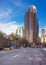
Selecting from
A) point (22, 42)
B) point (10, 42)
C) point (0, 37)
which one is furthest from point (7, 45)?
point (22, 42)

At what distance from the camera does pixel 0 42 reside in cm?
10062

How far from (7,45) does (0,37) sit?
14.1 metres

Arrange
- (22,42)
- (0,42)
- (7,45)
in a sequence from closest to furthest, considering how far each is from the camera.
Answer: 1. (0,42)
2. (7,45)
3. (22,42)

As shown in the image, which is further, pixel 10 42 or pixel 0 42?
pixel 10 42

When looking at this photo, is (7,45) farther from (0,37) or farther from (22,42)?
(22,42)

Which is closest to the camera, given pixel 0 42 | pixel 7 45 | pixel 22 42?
pixel 0 42

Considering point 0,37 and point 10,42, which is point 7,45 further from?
point 0,37

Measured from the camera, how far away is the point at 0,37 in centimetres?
10306

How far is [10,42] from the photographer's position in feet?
395

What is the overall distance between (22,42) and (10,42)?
60.1m

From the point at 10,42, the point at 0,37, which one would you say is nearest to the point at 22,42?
the point at 10,42

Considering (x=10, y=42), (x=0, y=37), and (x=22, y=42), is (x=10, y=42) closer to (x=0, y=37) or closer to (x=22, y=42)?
(x=0, y=37)

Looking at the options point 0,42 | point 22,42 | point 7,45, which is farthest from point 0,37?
point 22,42

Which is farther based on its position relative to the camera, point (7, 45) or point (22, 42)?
point (22, 42)
